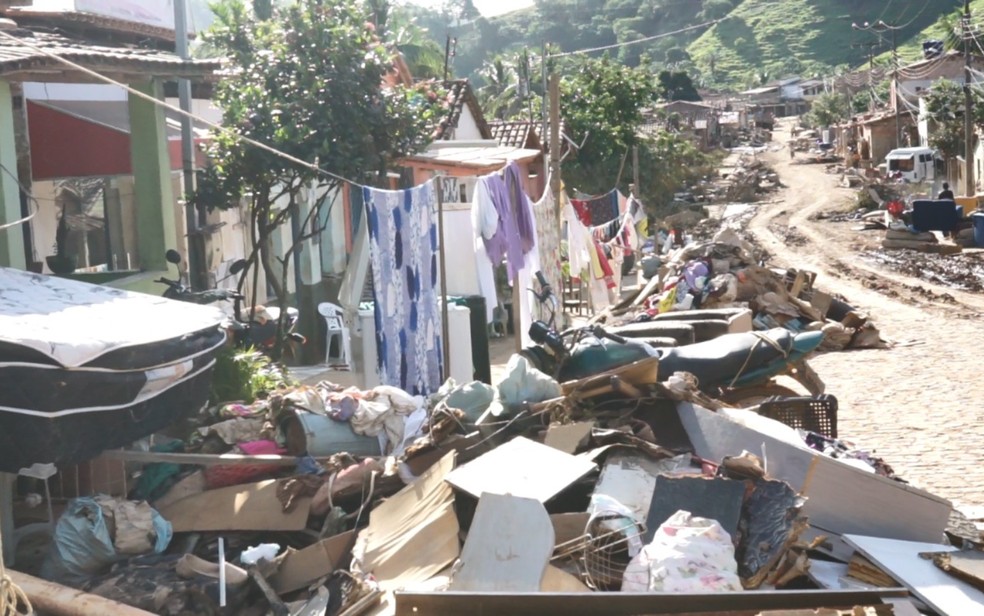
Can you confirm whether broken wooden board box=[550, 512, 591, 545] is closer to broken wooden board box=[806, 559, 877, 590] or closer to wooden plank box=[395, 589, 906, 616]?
wooden plank box=[395, 589, 906, 616]

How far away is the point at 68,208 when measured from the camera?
13.7 metres

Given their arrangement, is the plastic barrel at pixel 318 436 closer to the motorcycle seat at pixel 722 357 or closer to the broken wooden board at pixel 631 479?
the broken wooden board at pixel 631 479

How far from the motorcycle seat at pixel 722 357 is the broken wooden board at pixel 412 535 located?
10.1ft

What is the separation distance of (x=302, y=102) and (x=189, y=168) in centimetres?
136

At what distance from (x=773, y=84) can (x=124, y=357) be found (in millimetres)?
118293

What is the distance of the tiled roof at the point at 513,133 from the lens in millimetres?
29078

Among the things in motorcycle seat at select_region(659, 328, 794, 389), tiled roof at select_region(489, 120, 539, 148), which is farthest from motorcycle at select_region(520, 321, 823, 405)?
tiled roof at select_region(489, 120, 539, 148)

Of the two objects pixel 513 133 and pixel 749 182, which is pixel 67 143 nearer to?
pixel 513 133

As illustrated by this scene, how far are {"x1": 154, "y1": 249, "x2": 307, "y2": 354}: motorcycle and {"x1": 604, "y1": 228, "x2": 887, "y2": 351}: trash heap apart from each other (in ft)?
16.2

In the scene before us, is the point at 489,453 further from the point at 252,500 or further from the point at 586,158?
the point at 586,158

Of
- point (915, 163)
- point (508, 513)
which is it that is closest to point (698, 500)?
point (508, 513)

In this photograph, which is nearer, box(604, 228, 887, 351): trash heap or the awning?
box(604, 228, 887, 351): trash heap

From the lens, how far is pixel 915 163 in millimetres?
54312

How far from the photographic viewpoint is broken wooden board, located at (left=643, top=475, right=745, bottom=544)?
19.4 feet
